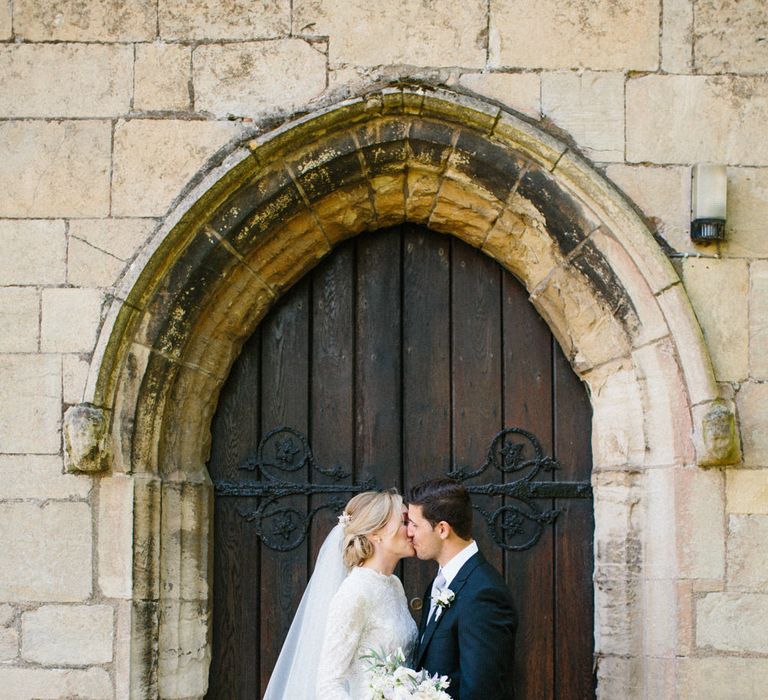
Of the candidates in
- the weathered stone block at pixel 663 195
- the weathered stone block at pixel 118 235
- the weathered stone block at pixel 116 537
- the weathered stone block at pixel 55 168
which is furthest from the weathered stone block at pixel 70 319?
the weathered stone block at pixel 663 195

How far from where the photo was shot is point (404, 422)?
369cm

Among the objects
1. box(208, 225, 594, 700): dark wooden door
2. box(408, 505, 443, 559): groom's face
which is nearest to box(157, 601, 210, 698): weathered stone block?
box(208, 225, 594, 700): dark wooden door

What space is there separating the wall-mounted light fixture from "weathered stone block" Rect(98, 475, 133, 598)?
2033mm

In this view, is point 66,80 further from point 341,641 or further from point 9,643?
point 341,641

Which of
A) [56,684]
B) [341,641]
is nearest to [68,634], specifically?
[56,684]

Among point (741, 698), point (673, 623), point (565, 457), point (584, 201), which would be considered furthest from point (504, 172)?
point (741, 698)

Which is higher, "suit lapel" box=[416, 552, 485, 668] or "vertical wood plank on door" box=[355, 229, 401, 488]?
"vertical wood plank on door" box=[355, 229, 401, 488]

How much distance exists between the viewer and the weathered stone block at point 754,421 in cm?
328

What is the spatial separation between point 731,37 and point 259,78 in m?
1.59

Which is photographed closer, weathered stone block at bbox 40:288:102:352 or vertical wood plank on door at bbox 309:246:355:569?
Result: weathered stone block at bbox 40:288:102:352

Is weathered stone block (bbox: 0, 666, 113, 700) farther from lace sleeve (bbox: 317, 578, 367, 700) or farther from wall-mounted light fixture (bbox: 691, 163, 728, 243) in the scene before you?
wall-mounted light fixture (bbox: 691, 163, 728, 243)

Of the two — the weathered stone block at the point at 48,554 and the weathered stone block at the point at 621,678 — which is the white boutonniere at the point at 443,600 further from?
the weathered stone block at the point at 48,554

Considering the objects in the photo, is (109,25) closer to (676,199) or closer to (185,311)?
(185,311)

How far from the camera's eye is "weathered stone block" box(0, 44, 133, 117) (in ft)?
11.4
